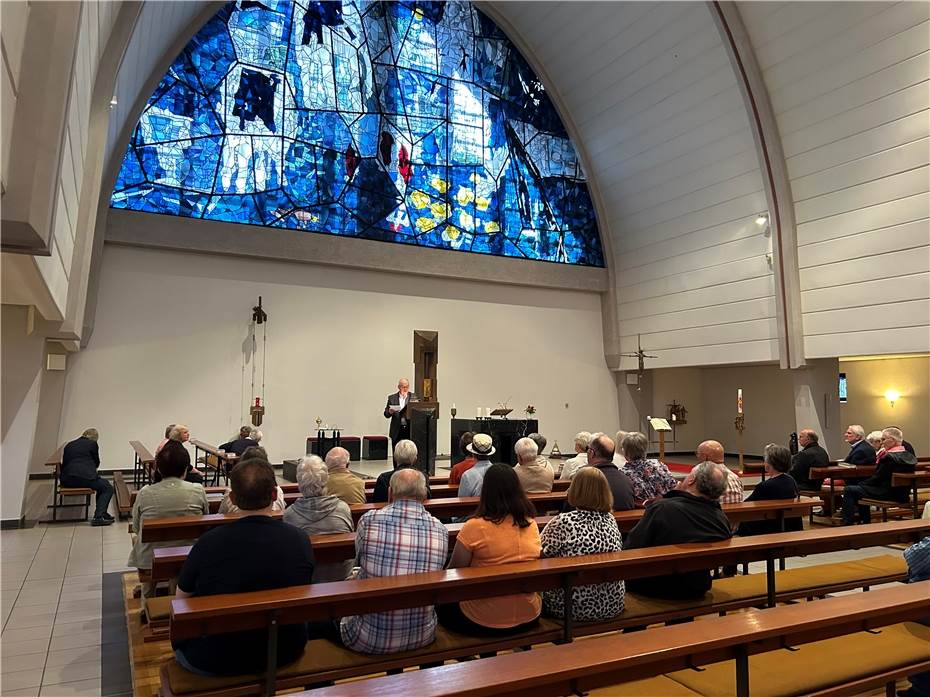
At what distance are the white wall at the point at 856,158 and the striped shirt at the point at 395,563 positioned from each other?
365 inches

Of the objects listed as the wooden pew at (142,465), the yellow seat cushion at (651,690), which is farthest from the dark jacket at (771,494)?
the wooden pew at (142,465)

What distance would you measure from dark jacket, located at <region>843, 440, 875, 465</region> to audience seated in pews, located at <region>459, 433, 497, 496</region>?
201 inches

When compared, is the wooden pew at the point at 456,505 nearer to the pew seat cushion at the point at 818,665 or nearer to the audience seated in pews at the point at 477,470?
the audience seated in pews at the point at 477,470

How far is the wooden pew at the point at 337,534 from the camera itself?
2.95 meters

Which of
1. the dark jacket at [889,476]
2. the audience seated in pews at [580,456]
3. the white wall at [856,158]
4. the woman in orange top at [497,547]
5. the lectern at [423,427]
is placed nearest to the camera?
the woman in orange top at [497,547]

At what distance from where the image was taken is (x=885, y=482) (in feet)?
21.8

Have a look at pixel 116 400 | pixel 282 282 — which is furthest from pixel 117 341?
pixel 282 282

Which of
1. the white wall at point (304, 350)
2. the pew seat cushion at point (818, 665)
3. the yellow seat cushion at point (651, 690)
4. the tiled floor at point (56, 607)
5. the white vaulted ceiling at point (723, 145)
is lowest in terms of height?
the tiled floor at point (56, 607)

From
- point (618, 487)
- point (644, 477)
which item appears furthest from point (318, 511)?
point (644, 477)

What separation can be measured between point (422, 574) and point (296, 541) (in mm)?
513

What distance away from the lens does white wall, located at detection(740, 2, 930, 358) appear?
9164 mm

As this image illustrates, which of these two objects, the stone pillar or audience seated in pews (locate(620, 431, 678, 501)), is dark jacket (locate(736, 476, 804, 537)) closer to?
audience seated in pews (locate(620, 431, 678, 501))

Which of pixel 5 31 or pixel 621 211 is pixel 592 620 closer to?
pixel 5 31

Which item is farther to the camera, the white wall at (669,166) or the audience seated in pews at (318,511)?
the white wall at (669,166)
